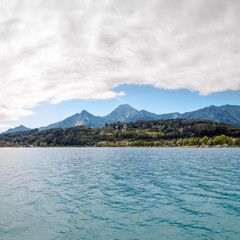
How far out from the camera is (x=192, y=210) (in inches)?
899

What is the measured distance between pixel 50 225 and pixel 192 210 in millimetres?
14892

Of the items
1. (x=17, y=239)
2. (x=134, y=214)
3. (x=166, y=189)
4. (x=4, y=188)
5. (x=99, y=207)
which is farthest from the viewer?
(x=4, y=188)

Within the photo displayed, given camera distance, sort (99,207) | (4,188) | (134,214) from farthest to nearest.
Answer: (4,188)
(99,207)
(134,214)

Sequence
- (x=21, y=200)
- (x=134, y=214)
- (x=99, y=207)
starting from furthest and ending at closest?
(x=21, y=200)
(x=99, y=207)
(x=134, y=214)

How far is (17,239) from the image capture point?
16672 mm

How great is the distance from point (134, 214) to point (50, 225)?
27.5ft

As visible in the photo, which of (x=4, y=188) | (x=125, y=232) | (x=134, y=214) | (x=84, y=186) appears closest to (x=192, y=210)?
(x=134, y=214)

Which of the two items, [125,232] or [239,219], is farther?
[239,219]

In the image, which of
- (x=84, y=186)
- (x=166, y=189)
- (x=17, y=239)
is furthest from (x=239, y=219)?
(x=84, y=186)

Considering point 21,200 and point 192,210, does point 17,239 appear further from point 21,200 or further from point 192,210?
point 192,210

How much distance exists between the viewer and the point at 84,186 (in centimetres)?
3638

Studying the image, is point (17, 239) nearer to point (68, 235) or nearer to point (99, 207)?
point (68, 235)

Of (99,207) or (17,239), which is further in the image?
(99,207)

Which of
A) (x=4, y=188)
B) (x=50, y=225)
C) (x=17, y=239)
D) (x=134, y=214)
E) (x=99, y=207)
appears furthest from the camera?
(x=4, y=188)
